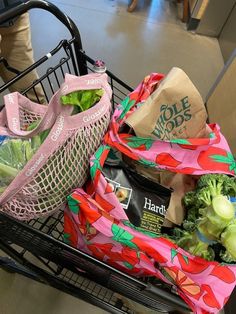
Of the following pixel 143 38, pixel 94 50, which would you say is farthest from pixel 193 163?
pixel 143 38

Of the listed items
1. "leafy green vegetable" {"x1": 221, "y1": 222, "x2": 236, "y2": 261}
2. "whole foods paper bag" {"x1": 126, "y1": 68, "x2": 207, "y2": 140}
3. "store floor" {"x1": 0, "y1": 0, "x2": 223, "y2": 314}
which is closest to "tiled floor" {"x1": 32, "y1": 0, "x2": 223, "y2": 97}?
"store floor" {"x1": 0, "y1": 0, "x2": 223, "y2": 314}

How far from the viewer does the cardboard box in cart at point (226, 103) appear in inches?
53.4

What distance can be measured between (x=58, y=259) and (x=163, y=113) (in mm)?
409

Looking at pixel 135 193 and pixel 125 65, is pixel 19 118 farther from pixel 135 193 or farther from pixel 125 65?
pixel 125 65

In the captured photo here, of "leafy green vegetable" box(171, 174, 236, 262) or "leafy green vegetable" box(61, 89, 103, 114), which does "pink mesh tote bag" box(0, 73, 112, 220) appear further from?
"leafy green vegetable" box(171, 174, 236, 262)

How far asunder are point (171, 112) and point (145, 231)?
250 mm

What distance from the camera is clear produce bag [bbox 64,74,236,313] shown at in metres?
0.47

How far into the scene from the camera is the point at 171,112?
1.87 ft

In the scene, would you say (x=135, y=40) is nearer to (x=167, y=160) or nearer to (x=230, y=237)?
(x=167, y=160)

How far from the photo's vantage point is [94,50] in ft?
6.19

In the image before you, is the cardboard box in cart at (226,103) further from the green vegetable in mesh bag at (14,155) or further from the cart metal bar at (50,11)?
the green vegetable in mesh bag at (14,155)

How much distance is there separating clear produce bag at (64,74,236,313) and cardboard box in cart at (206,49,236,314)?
822 millimetres

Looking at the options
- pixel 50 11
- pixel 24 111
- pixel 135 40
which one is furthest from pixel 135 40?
pixel 24 111

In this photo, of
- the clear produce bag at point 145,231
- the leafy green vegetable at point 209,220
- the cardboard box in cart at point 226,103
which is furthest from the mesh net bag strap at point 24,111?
the cardboard box in cart at point 226,103
